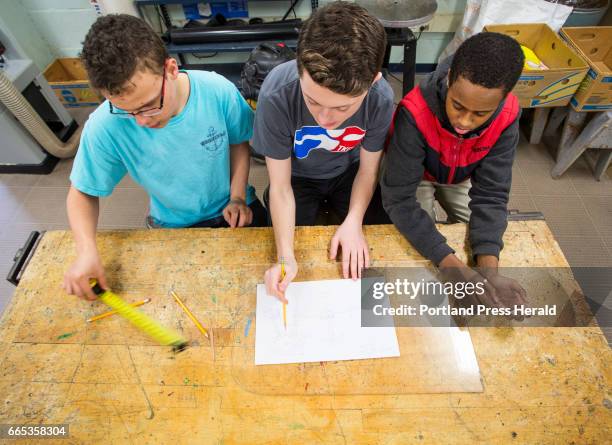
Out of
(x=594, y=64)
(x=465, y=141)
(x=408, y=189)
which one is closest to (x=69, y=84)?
(x=408, y=189)

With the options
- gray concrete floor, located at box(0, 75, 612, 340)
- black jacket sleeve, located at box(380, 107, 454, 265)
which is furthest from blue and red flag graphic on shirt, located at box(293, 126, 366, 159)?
gray concrete floor, located at box(0, 75, 612, 340)

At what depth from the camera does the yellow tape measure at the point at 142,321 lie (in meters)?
0.81

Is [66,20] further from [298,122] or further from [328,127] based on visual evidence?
[328,127]

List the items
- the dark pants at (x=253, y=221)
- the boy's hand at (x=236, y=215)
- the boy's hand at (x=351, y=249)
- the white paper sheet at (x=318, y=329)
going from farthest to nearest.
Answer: the dark pants at (x=253, y=221), the boy's hand at (x=236, y=215), the boy's hand at (x=351, y=249), the white paper sheet at (x=318, y=329)

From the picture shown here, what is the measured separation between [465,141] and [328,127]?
1.29 ft

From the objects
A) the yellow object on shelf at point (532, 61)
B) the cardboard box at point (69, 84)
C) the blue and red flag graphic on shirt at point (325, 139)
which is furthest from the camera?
the cardboard box at point (69, 84)

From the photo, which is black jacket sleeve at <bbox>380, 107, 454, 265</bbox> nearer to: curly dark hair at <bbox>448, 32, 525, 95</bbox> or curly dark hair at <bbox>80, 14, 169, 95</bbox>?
curly dark hair at <bbox>448, 32, 525, 95</bbox>

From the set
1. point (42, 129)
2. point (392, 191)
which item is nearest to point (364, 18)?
point (392, 191)

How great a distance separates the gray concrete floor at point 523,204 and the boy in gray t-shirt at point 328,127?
3.40ft

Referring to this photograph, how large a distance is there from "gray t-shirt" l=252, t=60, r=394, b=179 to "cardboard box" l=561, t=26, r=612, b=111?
1.56 m

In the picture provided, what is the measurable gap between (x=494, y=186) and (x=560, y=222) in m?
→ 1.26

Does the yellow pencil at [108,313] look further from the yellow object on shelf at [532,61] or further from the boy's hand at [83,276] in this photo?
the yellow object on shelf at [532,61]

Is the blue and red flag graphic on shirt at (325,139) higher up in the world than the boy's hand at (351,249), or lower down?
higher up

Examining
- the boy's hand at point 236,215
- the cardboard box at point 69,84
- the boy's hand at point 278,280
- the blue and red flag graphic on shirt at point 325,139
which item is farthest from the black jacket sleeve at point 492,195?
the cardboard box at point 69,84
